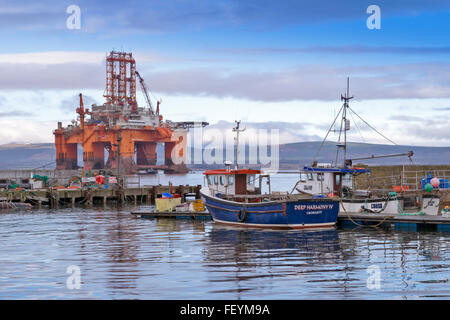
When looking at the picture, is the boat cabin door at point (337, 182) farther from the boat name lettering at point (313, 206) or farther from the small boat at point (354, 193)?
the boat name lettering at point (313, 206)

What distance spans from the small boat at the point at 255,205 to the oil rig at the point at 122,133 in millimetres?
117111

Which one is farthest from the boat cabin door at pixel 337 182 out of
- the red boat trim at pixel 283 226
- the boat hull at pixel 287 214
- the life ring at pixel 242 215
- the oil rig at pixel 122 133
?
the oil rig at pixel 122 133

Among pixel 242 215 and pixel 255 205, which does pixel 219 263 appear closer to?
pixel 255 205

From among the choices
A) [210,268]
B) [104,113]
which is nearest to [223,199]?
[210,268]

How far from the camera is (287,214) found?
29656 millimetres

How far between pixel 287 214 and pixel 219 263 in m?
9.75

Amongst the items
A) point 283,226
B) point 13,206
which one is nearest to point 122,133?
point 13,206

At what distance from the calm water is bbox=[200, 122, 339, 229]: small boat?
2.63 feet

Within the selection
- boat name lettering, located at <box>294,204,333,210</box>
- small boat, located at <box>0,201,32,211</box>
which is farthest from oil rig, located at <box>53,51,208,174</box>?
boat name lettering, located at <box>294,204,333,210</box>

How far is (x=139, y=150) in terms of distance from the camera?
169000mm

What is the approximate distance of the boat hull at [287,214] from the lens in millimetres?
29688

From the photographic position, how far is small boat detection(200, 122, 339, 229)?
29781 mm

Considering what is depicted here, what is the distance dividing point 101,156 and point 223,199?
134 m

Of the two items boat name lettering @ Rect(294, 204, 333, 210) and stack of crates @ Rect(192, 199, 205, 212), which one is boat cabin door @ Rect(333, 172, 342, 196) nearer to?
boat name lettering @ Rect(294, 204, 333, 210)
